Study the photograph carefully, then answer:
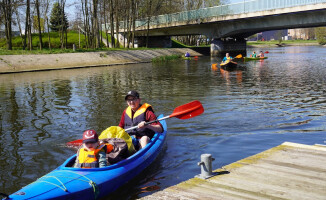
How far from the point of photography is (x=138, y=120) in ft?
26.1

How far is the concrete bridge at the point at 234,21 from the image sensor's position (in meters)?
35.5

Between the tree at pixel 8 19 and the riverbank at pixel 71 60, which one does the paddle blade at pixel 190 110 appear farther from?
the tree at pixel 8 19

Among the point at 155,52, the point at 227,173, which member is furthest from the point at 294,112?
the point at 155,52

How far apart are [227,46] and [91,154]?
160ft

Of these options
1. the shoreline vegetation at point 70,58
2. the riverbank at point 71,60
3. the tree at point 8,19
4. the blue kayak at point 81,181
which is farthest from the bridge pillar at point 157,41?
the blue kayak at point 81,181

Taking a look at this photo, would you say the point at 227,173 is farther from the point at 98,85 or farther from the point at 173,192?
the point at 98,85

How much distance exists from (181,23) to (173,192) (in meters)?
47.0

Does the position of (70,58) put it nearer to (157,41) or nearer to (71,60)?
(71,60)

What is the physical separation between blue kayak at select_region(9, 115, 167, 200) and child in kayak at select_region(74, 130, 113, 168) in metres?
0.16

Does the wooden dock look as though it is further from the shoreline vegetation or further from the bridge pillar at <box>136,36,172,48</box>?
the bridge pillar at <box>136,36,172,48</box>

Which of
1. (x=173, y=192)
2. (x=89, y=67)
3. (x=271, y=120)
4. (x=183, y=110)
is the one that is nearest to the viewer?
(x=173, y=192)

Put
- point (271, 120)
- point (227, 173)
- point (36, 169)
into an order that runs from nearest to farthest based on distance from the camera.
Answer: point (227, 173) < point (36, 169) < point (271, 120)

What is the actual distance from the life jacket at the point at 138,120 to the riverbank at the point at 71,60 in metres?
24.7

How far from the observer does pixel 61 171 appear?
573 cm
